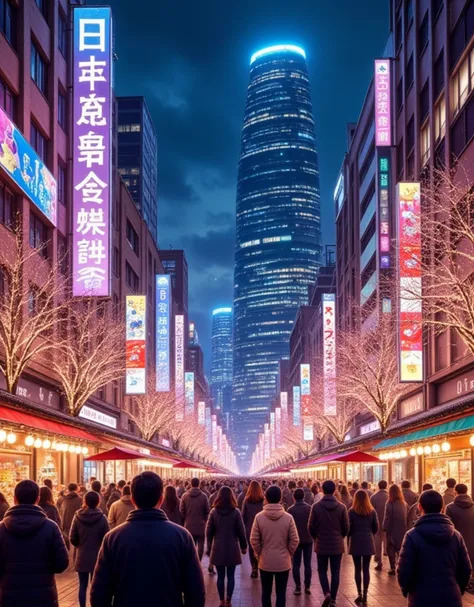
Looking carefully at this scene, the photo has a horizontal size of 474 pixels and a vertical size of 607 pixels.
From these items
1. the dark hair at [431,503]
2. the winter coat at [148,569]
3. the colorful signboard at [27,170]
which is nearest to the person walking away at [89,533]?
the dark hair at [431,503]

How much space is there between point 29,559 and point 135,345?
140 ft

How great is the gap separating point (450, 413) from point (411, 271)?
34.0ft

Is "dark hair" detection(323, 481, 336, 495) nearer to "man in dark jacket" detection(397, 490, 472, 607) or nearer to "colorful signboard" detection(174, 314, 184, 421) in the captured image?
"man in dark jacket" detection(397, 490, 472, 607)

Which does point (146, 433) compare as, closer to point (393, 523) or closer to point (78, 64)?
point (78, 64)

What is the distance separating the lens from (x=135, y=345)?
4984 cm


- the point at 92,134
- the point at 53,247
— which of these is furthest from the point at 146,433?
the point at 92,134

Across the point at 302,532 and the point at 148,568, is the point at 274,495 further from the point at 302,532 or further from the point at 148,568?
the point at 148,568

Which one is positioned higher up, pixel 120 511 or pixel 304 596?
pixel 120 511

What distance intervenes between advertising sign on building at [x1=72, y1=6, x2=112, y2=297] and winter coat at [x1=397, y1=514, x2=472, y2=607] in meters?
27.2

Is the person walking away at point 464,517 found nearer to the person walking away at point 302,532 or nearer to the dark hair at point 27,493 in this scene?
the person walking away at point 302,532

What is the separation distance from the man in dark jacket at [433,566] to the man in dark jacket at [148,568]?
2686 millimetres

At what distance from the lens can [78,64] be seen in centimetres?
3372

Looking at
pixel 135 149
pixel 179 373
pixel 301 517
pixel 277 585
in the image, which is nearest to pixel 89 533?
pixel 277 585

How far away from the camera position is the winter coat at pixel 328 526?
1380 cm
